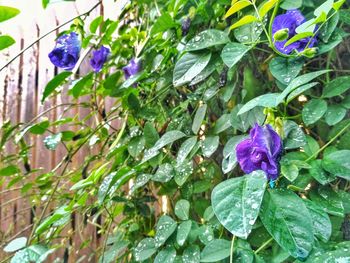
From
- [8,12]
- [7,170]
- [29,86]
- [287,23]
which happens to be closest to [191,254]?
[287,23]

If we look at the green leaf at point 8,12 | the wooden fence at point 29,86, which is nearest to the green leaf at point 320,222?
the green leaf at point 8,12

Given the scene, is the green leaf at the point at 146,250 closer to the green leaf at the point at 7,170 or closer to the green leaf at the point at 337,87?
the green leaf at the point at 337,87

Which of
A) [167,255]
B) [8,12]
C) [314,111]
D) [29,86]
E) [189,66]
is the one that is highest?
[29,86]

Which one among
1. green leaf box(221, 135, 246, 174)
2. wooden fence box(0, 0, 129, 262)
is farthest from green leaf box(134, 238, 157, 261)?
wooden fence box(0, 0, 129, 262)

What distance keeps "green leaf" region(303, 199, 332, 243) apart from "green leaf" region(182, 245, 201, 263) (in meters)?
0.24

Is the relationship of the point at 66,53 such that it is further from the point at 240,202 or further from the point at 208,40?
the point at 240,202

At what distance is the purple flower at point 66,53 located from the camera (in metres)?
0.99

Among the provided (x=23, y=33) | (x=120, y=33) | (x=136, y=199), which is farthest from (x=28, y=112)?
(x=136, y=199)

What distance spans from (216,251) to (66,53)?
569mm

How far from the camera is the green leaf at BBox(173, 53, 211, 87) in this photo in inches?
29.5

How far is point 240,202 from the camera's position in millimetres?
495

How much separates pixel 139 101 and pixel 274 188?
52 centimetres

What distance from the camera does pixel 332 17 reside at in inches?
26.3

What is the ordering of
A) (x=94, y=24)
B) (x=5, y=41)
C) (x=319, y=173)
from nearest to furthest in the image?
1. (x=319, y=173)
2. (x=5, y=41)
3. (x=94, y=24)
